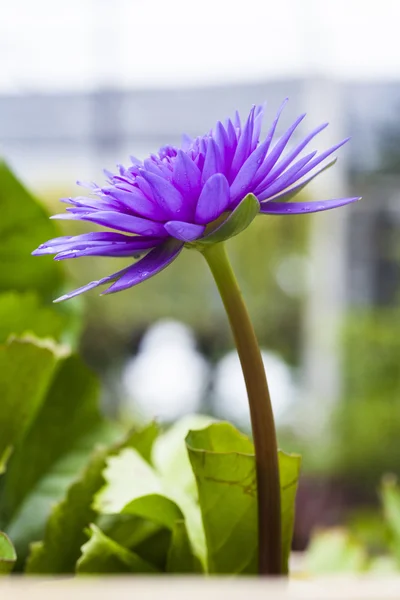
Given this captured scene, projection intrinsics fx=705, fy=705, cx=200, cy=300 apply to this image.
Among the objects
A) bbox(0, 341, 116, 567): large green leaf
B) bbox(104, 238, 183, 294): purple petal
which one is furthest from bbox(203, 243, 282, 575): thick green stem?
bbox(0, 341, 116, 567): large green leaf

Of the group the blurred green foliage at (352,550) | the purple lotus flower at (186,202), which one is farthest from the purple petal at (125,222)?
the blurred green foliage at (352,550)

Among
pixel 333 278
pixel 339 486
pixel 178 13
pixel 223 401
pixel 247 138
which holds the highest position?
pixel 178 13

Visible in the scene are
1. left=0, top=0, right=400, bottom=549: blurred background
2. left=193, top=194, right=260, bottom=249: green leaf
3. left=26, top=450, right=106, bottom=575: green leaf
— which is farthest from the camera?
left=0, top=0, right=400, bottom=549: blurred background

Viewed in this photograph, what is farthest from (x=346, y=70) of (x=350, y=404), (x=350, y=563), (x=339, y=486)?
(x=350, y=563)

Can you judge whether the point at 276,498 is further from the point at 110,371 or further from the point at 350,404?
the point at 110,371

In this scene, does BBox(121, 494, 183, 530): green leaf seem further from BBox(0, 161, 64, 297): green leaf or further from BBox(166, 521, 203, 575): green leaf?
BBox(0, 161, 64, 297): green leaf

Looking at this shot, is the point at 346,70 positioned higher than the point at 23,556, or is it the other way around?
the point at 346,70

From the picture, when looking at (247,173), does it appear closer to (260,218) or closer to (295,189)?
(295,189)

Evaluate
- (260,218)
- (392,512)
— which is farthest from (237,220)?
(260,218)
